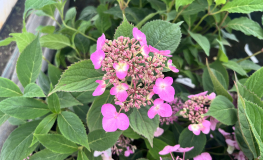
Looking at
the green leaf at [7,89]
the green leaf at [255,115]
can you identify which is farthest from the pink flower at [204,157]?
the green leaf at [7,89]

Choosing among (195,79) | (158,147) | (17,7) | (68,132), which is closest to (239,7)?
(195,79)

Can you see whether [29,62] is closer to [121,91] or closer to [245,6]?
[121,91]

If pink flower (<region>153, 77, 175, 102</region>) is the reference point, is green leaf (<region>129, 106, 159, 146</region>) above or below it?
below

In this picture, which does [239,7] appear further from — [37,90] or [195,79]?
[37,90]

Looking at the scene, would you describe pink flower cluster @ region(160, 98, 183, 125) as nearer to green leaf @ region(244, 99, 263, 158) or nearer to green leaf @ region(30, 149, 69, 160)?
green leaf @ region(244, 99, 263, 158)

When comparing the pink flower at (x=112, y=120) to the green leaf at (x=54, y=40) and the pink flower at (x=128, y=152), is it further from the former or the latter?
the green leaf at (x=54, y=40)

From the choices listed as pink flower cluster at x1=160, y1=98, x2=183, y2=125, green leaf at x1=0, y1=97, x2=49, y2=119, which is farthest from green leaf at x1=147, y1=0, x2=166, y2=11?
green leaf at x1=0, y1=97, x2=49, y2=119
